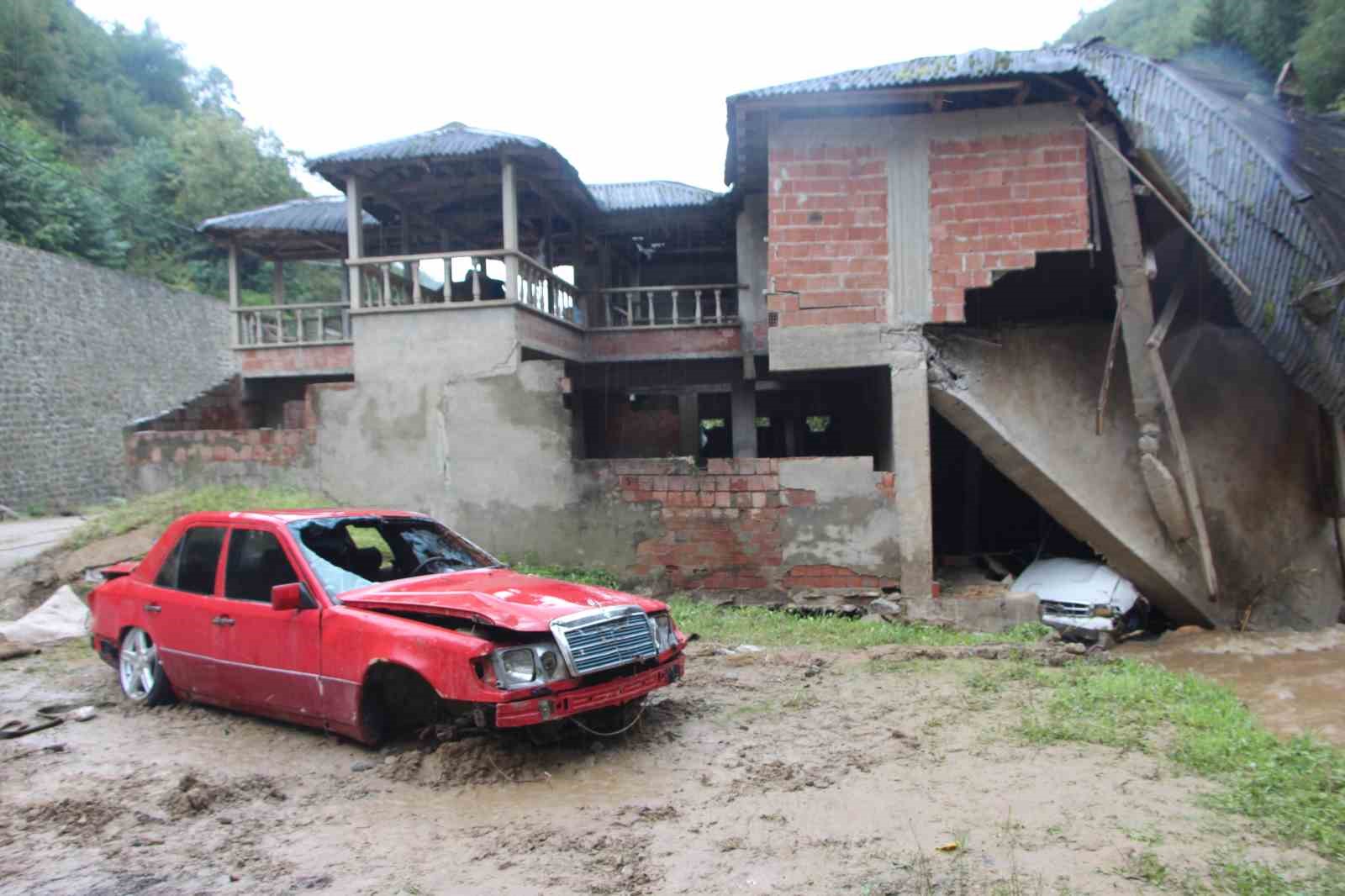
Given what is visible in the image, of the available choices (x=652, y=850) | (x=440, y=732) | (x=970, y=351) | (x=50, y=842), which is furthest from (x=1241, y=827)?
(x=970, y=351)

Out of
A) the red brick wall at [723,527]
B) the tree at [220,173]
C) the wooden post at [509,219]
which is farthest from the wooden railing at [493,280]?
the tree at [220,173]

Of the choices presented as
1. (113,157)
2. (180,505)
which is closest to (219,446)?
(180,505)

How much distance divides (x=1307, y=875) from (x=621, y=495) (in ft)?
22.2

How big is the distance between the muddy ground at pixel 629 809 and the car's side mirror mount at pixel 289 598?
0.84 meters

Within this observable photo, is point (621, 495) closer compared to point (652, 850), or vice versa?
point (652, 850)

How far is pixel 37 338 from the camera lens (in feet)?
59.7

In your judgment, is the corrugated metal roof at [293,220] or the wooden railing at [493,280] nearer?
the wooden railing at [493,280]

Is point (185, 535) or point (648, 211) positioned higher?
point (648, 211)

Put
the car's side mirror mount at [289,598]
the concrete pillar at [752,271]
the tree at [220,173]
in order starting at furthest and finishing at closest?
the tree at [220,173], the concrete pillar at [752,271], the car's side mirror mount at [289,598]

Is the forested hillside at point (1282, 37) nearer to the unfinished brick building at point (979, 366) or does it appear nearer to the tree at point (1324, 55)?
the tree at point (1324, 55)

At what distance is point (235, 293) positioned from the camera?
52.2ft

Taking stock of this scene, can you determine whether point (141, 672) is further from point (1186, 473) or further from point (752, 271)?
point (752, 271)

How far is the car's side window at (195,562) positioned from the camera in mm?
5445

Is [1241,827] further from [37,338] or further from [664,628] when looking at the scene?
[37,338]
